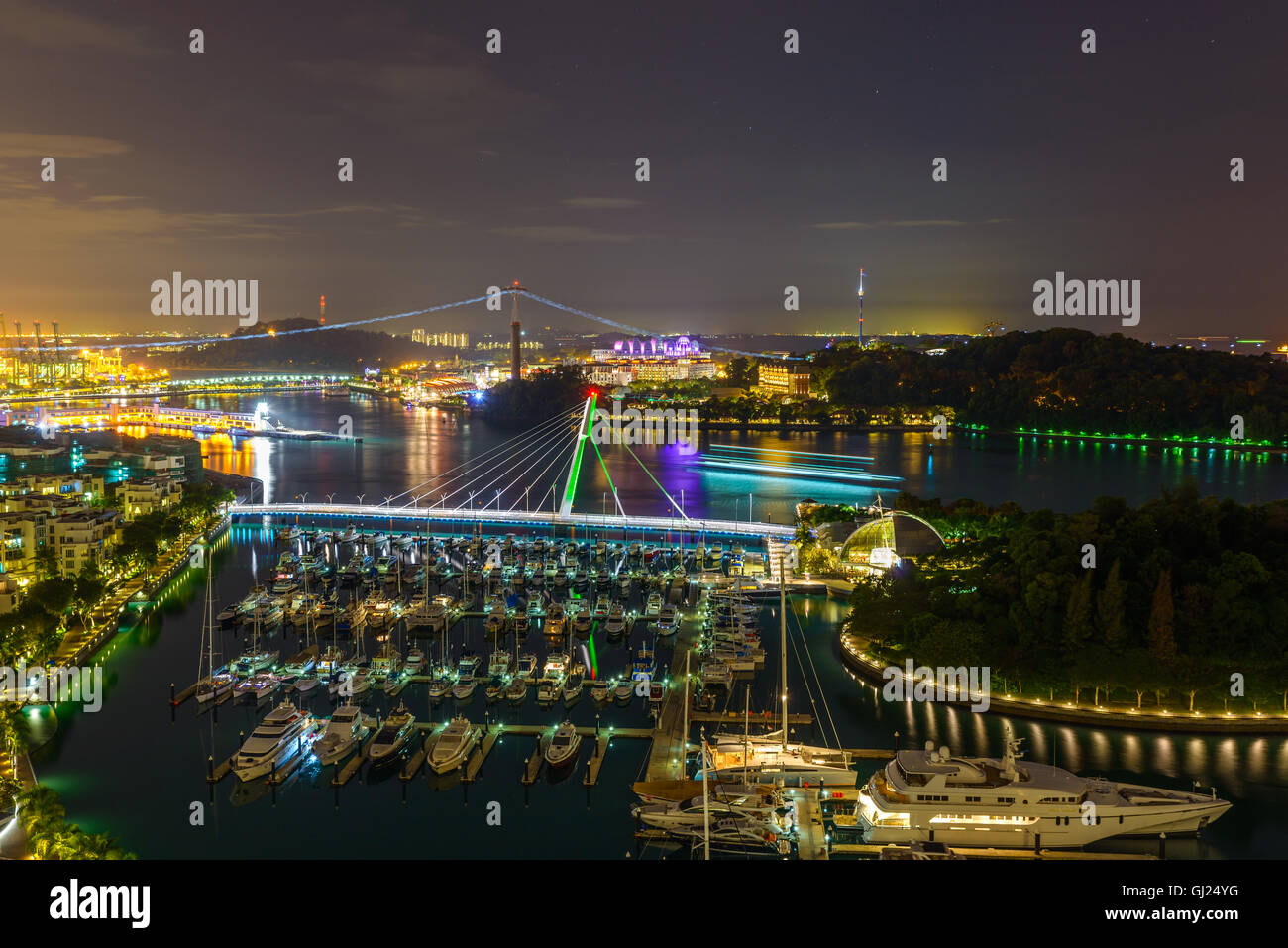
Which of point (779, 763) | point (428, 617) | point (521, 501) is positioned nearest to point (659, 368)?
point (521, 501)

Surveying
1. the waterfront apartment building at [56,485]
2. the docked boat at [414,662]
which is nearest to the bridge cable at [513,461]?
the waterfront apartment building at [56,485]

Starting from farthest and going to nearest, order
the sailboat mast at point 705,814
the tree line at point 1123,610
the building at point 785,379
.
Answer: the building at point 785,379 → the tree line at point 1123,610 → the sailboat mast at point 705,814

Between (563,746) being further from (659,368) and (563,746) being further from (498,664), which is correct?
(659,368)

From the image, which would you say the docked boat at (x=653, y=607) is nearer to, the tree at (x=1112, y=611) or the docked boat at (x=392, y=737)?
the docked boat at (x=392, y=737)

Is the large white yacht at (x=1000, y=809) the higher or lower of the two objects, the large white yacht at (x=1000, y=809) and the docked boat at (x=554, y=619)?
the lower

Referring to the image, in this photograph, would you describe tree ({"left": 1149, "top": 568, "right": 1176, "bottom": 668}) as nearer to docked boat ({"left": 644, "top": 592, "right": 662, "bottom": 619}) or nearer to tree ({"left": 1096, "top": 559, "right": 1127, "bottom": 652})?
tree ({"left": 1096, "top": 559, "right": 1127, "bottom": 652})
